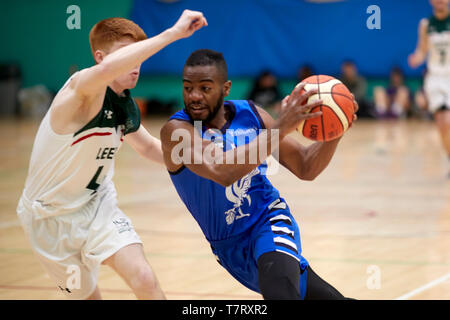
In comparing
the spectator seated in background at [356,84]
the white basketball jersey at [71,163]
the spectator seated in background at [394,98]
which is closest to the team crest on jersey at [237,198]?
the white basketball jersey at [71,163]

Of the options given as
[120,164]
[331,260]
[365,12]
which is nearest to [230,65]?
[365,12]

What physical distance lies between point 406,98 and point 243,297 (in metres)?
16.1

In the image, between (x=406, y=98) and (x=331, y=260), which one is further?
(x=406, y=98)

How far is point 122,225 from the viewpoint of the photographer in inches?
146

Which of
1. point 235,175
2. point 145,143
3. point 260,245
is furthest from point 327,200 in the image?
point 235,175

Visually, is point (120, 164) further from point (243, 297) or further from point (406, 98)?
point (406, 98)

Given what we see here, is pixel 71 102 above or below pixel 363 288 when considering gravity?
above

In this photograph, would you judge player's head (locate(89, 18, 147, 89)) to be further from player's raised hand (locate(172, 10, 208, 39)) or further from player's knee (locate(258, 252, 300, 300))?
player's knee (locate(258, 252, 300, 300))

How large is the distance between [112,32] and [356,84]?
54.8 feet

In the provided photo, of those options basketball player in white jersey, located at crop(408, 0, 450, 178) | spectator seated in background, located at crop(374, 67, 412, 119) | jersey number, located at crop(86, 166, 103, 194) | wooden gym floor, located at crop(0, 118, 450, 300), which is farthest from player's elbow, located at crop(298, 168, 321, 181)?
spectator seated in background, located at crop(374, 67, 412, 119)

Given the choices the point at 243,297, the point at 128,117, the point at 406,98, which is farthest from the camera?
the point at 406,98

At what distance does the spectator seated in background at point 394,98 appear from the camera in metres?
19.3

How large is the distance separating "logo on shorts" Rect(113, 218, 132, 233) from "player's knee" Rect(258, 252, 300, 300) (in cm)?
76

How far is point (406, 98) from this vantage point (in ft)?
64.8
